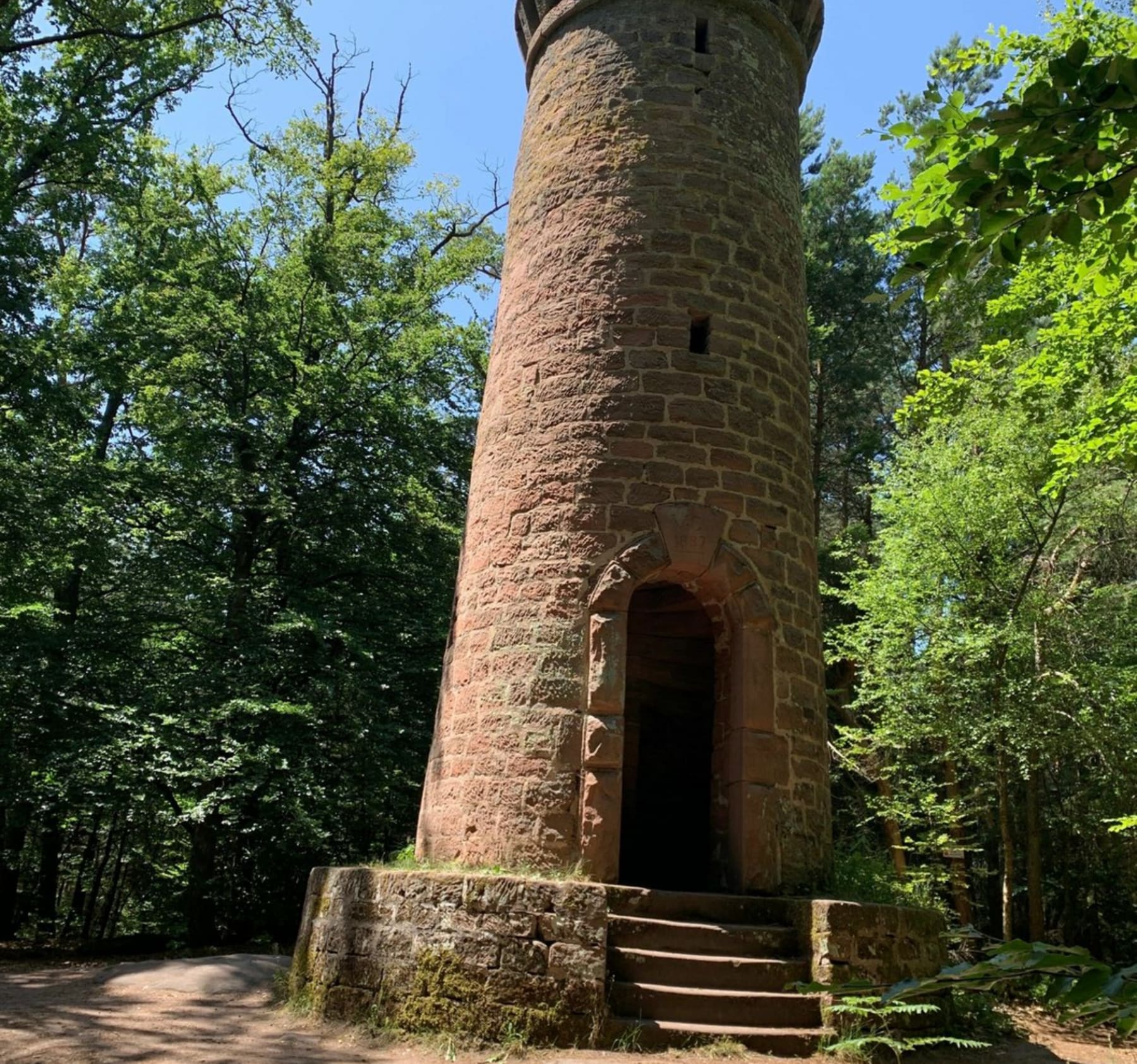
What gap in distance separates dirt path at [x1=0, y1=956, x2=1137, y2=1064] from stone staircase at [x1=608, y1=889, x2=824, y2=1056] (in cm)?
20

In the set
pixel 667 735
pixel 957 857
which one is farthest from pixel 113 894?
pixel 957 857

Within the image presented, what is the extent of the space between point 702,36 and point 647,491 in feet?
14.7

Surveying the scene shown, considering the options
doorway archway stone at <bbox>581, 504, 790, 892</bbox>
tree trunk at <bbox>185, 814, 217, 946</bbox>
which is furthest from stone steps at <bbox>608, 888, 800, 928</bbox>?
tree trunk at <bbox>185, 814, 217, 946</bbox>

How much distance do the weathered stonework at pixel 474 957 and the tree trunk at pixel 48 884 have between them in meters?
11.3

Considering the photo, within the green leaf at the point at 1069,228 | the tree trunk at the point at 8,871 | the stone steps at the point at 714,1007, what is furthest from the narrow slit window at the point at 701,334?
the tree trunk at the point at 8,871

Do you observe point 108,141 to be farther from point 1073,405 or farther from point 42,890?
point 1073,405

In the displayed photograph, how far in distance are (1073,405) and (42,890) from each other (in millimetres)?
17093

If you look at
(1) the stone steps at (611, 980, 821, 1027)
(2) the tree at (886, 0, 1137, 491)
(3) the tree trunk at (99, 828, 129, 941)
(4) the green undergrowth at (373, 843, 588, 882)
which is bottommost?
(3) the tree trunk at (99, 828, 129, 941)

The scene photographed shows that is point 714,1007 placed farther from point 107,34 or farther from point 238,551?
point 107,34

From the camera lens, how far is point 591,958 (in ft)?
17.5

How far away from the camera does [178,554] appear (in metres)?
13.2

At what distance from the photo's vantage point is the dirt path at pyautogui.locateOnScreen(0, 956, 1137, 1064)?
16.7 ft

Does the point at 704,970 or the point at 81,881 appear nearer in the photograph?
the point at 704,970

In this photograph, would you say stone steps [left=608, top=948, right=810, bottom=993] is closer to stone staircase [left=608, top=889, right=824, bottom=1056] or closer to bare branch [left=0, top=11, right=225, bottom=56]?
stone staircase [left=608, top=889, right=824, bottom=1056]
